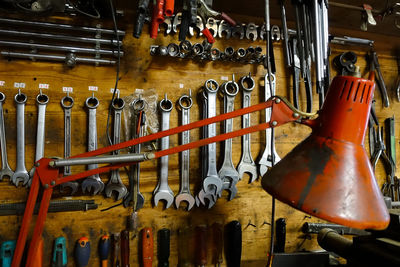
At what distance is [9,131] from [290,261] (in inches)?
55.7

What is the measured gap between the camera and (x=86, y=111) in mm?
1323

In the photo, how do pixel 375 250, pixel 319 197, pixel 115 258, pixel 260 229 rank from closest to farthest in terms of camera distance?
pixel 319 197 → pixel 375 250 → pixel 115 258 → pixel 260 229

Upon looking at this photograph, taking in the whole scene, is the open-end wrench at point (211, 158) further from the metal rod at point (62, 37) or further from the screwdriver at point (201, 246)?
the metal rod at point (62, 37)

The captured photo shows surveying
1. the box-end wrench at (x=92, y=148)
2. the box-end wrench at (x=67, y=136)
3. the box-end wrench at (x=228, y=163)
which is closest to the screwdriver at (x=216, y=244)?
the box-end wrench at (x=228, y=163)

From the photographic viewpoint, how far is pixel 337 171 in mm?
667

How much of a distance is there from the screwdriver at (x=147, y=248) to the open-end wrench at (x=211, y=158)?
0.36 m

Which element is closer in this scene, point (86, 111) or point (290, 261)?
point (290, 261)

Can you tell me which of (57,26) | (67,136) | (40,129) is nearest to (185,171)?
(67,136)

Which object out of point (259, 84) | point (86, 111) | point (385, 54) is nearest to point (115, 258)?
point (86, 111)

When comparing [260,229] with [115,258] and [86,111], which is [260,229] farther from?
[86,111]

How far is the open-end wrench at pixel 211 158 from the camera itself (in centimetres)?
138

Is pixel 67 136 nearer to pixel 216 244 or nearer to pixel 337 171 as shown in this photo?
pixel 216 244

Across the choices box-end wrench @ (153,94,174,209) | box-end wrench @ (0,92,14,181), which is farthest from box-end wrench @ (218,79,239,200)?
box-end wrench @ (0,92,14,181)

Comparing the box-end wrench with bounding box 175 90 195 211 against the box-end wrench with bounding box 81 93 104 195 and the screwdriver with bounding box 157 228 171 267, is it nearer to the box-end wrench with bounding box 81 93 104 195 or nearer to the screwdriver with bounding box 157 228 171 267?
the screwdriver with bounding box 157 228 171 267
